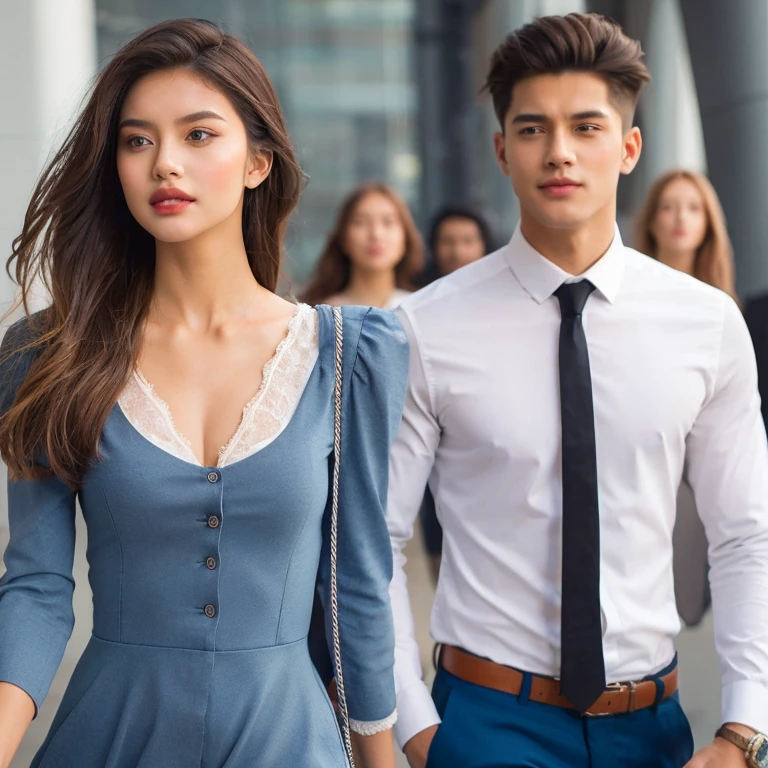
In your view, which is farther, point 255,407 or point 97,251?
point 97,251

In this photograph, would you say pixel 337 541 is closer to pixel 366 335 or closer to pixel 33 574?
pixel 366 335

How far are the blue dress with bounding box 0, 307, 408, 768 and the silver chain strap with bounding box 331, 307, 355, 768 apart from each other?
1.3 inches

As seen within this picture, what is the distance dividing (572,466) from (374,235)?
15.5ft

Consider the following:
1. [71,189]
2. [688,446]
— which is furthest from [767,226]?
[71,189]

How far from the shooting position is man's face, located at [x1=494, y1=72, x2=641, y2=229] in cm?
250

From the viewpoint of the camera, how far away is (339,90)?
16.7 metres

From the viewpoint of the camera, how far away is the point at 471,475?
8.39 feet

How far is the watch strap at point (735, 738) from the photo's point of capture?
2.36 meters

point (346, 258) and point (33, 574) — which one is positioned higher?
point (346, 258)

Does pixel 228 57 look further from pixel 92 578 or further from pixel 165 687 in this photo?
pixel 165 687

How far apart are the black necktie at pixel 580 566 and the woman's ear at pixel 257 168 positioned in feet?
2.56

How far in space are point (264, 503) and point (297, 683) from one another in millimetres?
311

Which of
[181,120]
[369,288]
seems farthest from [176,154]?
[369,288]

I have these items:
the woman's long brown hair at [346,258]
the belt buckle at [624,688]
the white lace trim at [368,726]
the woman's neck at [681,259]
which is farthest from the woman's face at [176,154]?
the woman's long brown hair at [346,258]
